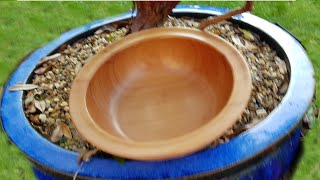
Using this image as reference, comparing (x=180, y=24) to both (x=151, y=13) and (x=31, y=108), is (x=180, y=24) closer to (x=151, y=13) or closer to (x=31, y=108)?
(x=151, y=13)

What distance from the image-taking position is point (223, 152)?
3.60 ft

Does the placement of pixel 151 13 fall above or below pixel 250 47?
above

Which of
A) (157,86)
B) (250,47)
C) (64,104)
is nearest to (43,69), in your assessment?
(64,104)

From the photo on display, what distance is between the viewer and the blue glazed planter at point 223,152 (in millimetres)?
1079

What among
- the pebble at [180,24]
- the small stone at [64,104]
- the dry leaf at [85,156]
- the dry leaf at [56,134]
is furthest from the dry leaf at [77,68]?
the dry leaf at [85,156]

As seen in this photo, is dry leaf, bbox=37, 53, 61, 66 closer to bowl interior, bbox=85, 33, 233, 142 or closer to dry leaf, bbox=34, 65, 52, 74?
dry leaf, bbox=34, 65, 52, 74

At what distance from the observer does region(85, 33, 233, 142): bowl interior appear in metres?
1.17

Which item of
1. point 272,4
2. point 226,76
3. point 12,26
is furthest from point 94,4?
point 226,76

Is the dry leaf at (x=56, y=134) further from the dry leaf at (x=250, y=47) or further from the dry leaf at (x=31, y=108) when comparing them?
the dry leaf at (x=250, y=47)

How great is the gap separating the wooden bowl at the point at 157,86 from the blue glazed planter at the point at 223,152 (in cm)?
7

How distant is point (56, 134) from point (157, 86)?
0.89ft

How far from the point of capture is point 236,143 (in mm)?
1113

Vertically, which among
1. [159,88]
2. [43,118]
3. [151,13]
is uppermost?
[151,13]

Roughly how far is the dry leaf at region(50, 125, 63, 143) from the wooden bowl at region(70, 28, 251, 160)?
0.14 metres
